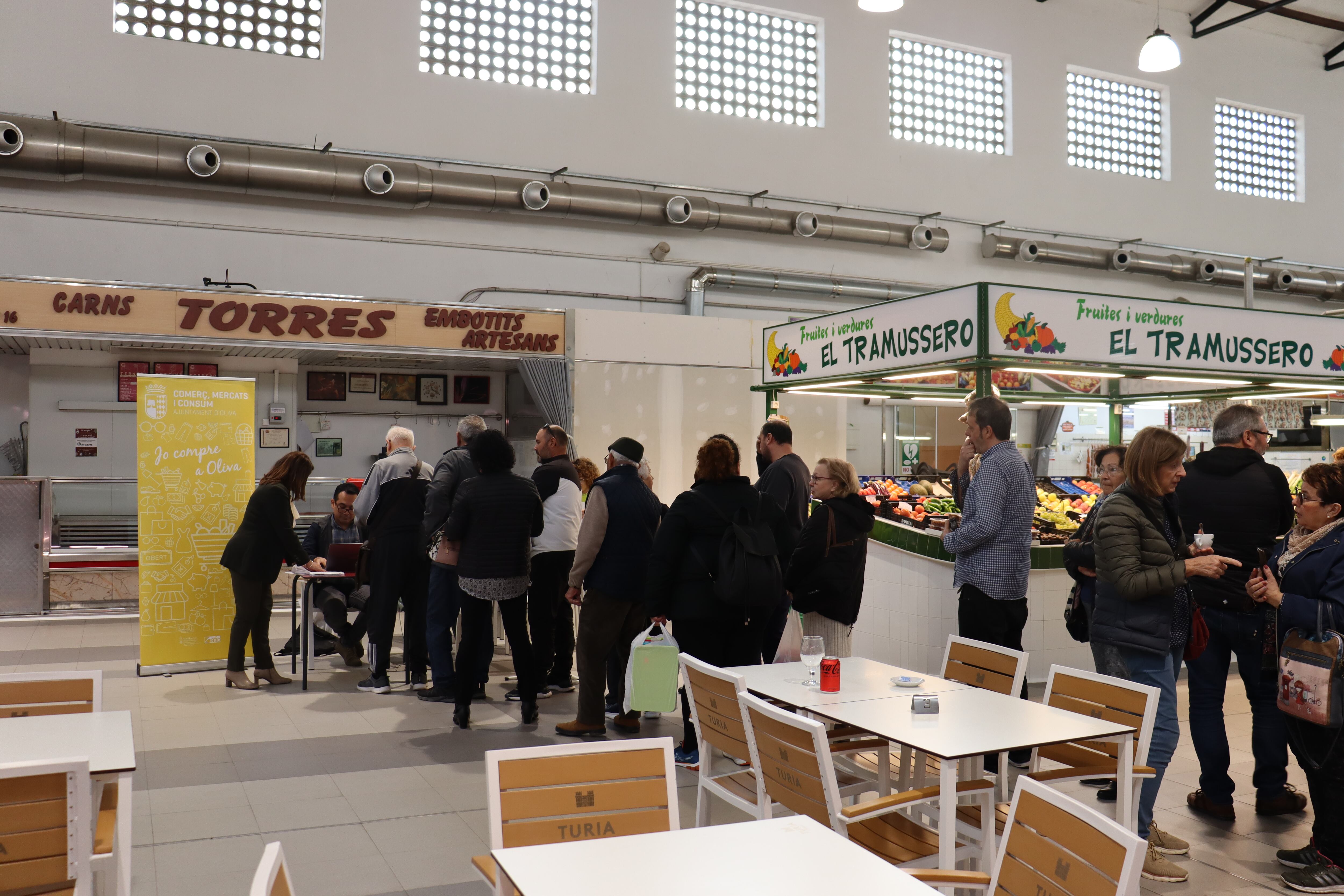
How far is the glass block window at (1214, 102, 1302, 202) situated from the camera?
1482cm

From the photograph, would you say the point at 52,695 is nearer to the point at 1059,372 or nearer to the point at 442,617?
the point at 442,617

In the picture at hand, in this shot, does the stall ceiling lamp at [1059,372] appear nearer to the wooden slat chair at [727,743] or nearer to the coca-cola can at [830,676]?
the coca-cola can at [830,676]

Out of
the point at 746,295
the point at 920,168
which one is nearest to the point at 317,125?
the point at 746,295

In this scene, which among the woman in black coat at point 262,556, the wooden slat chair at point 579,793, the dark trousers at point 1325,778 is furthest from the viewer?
the woman in black coat at point 262,556

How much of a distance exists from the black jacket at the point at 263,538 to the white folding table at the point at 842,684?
3.48 metres

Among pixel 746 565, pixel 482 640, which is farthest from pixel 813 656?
pixel 482 640

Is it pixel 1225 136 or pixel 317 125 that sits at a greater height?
pixel 1225 136

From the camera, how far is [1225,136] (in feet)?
48.7

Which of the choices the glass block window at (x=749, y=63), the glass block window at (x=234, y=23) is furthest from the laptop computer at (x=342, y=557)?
the glass block window at (x=749, y=63)

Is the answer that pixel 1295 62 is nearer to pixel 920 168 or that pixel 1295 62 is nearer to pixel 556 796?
pixel 920 168

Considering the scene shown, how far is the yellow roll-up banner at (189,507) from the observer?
648cm

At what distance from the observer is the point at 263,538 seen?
20.4 ft

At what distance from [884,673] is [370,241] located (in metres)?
8.33

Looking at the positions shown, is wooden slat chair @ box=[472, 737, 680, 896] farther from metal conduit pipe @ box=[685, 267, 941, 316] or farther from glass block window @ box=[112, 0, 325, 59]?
glass block window @ box=[112, 0, 325, 59]
